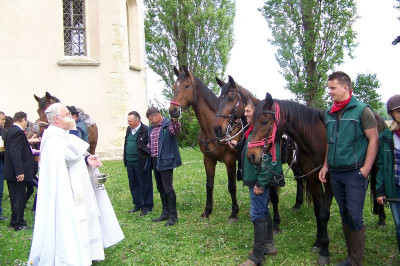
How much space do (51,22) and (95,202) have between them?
11.7 meters

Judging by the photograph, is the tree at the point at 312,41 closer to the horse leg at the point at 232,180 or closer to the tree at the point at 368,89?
the tree at the point at 368,89

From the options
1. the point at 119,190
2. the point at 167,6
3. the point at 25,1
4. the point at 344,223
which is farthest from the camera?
the point at 167,6

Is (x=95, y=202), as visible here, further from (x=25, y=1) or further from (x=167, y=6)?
(x=167, y=6)

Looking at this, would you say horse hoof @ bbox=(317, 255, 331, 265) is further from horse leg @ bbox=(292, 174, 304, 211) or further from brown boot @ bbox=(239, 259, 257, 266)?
horse leg @ bbox=(292, 174, 304, 211)

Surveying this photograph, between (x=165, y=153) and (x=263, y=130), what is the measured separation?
2.49 metres

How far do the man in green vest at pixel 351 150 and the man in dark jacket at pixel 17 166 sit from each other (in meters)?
4.88

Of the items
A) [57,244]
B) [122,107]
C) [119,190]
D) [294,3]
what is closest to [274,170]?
[57,244]

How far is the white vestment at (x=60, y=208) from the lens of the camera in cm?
413

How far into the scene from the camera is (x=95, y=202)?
4617mm

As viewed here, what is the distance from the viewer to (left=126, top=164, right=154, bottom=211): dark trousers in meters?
6.94

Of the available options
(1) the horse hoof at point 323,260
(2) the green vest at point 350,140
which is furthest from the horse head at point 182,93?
(1) the horse hoof at point 323,260

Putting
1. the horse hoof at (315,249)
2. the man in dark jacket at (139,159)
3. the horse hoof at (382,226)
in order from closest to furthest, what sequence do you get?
1. the horse hoof at (315,249)
2. the horse hoof at (382,226)
3. the man in dark jacket at (139,159)

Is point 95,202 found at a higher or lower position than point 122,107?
lower

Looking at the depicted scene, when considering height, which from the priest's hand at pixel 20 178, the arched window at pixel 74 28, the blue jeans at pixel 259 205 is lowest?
the blue jeans at pixel 259 205
